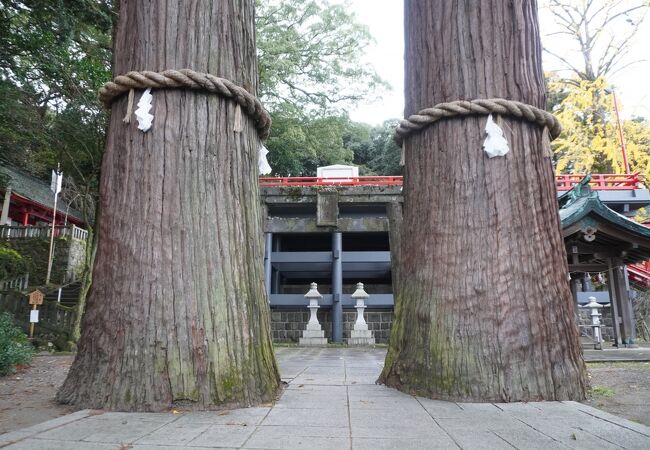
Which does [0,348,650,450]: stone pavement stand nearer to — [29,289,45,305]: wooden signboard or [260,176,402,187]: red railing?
[29,289,45,305]: wooden signboard

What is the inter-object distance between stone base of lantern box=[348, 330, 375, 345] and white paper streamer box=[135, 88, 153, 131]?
8.69 metres

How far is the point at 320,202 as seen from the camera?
40.3ft

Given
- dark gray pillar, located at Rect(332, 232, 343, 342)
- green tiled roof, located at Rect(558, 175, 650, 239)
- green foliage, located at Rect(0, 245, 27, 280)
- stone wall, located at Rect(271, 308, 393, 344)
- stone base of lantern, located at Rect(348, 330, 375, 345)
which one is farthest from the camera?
green foliage, located at Rect(0, 245, 27, 280)

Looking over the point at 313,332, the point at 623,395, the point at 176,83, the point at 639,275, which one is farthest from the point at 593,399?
the point at 639,275

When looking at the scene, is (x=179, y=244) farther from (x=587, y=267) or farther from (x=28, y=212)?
(x=28, y=212)

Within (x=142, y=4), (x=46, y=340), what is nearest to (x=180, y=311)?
(x=142, y=4)

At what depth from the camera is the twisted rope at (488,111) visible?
272 centimetres

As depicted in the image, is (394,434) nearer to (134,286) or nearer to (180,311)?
(180,311)

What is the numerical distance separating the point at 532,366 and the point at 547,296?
43 centimetres

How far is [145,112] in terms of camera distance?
2.54 metres

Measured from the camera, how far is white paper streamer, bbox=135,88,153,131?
2523 millimetres

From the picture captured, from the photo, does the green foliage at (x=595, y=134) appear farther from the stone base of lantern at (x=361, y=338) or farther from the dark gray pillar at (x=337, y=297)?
the stone base of lantern at (x=361, y=338)

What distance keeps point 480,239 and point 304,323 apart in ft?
31.3

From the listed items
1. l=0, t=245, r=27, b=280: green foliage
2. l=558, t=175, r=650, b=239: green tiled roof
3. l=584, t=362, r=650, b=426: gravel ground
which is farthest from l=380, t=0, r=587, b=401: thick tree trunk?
l=0, t=245, r=27, b=280: green foliage
